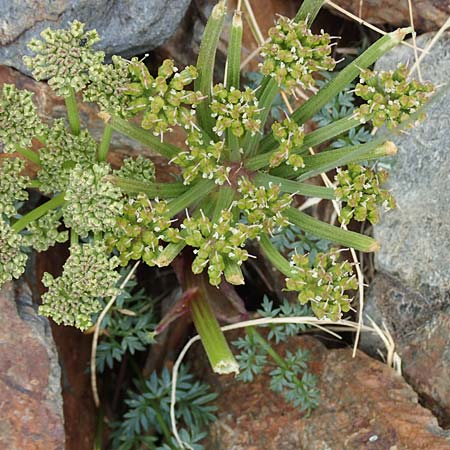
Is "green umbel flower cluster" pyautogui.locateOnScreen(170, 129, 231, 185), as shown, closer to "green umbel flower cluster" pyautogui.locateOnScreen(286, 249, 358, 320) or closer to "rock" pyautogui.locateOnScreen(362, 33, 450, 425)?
"green umbel flower cluster" pyautogui.locateOnScreen(286, 249, 358, 320)

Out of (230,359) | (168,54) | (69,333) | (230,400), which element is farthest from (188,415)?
(168,54)

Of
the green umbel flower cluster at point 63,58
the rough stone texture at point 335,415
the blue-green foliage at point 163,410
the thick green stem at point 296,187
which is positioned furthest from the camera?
the blue-green foliage at point 163,410

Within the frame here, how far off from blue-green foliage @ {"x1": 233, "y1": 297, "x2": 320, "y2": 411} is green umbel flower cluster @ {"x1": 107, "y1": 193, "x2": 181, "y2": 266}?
2.64ft

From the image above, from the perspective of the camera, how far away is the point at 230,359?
252 cm

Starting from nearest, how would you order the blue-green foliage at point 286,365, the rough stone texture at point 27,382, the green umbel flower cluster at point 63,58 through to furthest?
1. the green umbel flower cluster at point 63,58
2. the rough stone texture at point 27,382
3. the blue-green foliage at point 286,365

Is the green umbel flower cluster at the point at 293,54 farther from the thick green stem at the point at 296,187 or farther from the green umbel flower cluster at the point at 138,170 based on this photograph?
the green umbel flower cluster at the point at 138,170

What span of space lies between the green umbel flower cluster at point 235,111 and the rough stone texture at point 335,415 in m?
1.24

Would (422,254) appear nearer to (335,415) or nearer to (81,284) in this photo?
(335,415)

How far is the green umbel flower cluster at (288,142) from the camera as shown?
2512 mm

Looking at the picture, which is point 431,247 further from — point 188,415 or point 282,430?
point 188,415

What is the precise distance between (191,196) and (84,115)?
2.35 ft

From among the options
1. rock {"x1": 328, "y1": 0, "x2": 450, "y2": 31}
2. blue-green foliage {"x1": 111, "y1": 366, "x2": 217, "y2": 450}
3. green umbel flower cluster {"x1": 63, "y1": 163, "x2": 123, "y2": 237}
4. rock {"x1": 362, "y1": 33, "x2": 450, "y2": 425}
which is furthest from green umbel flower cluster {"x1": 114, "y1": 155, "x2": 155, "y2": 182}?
rock {"x1": 328, "y1": 0, "x2": 450, "y2": 31}

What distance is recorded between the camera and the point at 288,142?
250 centimetres

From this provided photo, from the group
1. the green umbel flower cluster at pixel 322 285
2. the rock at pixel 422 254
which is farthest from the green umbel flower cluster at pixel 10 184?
the rock at pixel 422 254
